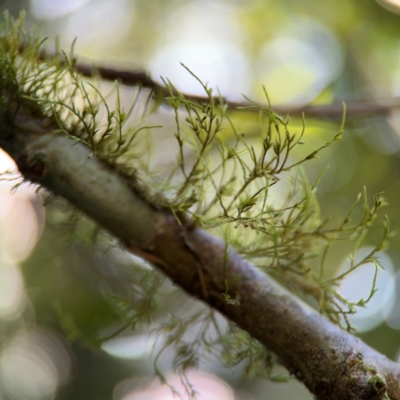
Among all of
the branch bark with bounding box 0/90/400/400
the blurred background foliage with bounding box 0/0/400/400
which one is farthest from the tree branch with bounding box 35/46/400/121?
the blurred background foliage with bounding box 0/0/400/400

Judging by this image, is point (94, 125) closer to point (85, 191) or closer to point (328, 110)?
point (85, 191)

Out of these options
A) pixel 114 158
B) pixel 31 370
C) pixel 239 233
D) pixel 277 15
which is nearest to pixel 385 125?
pixel 277 15

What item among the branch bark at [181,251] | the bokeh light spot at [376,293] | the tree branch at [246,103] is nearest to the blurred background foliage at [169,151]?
the bokeh light spot at [376,293]

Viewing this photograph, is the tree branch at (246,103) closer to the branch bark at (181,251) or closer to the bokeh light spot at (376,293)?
the branch bark at (181,251)

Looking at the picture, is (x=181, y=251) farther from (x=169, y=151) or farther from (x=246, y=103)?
(x=169, y=151)

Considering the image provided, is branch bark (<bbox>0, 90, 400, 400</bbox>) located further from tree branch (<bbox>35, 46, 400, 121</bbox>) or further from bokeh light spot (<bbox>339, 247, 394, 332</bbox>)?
bokeh light spot (<bbox>339, 247, 394, 332</bbox>)
